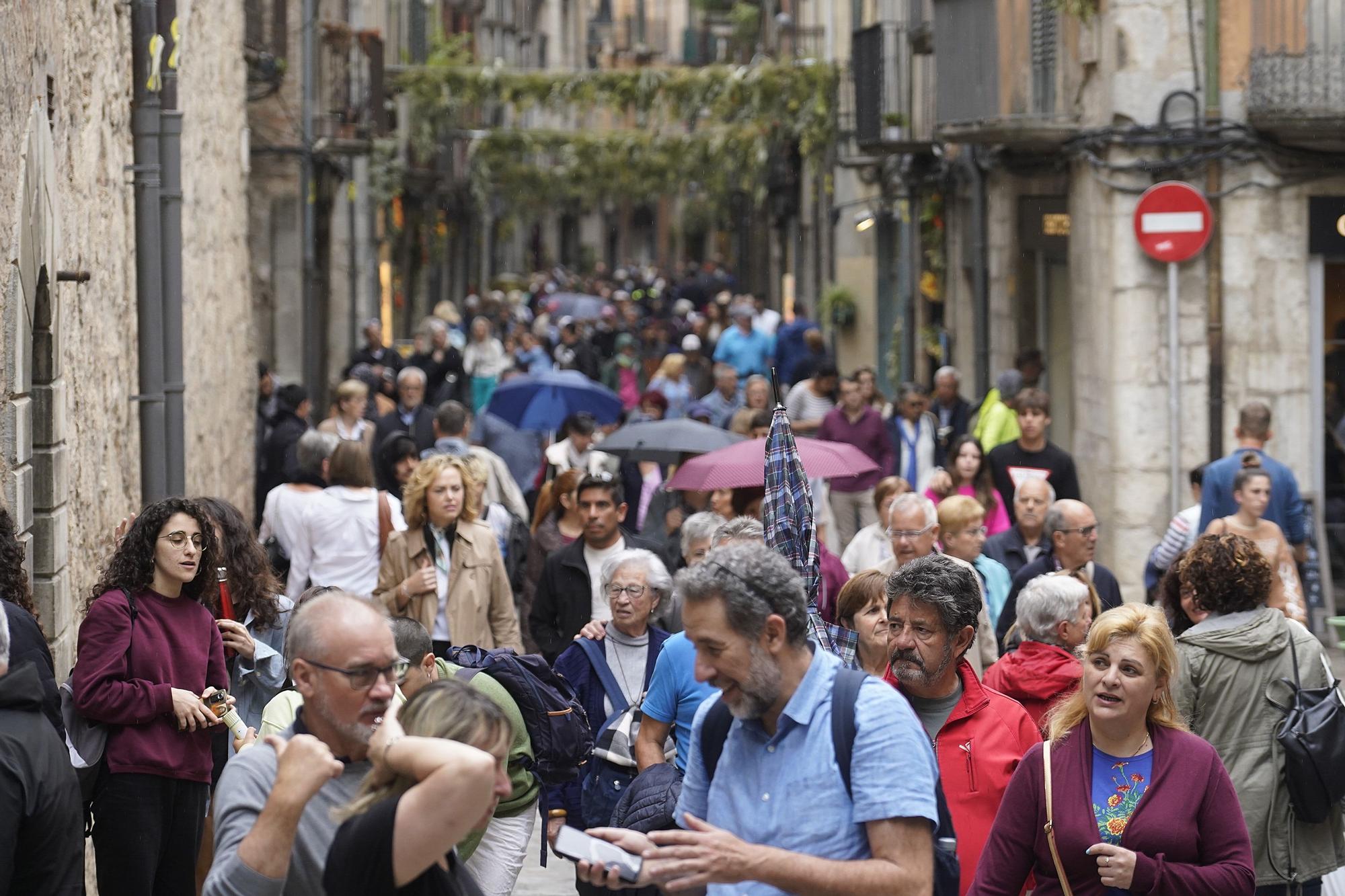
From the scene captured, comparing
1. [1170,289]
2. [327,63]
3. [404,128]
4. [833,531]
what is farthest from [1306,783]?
[404,128]

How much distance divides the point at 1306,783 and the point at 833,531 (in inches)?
276

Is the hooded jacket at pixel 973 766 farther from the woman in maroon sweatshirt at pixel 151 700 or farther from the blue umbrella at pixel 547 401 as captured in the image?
the blue umbrella at pixel 547 401

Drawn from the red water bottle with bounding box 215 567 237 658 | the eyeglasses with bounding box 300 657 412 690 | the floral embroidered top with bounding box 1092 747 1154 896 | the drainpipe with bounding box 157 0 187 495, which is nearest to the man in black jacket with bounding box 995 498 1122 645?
the red water bottle with bounding box 215 567 237 658

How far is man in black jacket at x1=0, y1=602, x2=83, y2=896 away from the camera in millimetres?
4461

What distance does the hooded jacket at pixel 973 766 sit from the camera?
5289 millimetres

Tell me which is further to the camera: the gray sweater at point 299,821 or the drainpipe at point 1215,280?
the drainpipe at point 1215,280

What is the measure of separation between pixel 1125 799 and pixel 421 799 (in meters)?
2.00

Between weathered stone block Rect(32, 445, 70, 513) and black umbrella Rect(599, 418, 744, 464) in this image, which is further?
black umbrella Rect(599, 418, 744, 464)

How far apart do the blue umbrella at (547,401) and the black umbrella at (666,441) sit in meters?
2.31

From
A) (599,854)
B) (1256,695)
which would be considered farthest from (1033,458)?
(599,854)

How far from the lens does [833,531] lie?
12617mm

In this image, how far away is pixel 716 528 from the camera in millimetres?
7648

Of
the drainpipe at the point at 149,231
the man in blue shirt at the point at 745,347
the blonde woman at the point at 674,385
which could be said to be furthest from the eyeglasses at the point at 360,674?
the man in blue shirt at the point at 745,347

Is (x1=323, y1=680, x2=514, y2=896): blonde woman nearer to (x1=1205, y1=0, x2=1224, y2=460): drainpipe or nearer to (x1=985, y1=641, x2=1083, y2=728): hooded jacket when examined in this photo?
(x1=985, y1=641, x2=1083, y2=728): hooded jacket
